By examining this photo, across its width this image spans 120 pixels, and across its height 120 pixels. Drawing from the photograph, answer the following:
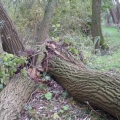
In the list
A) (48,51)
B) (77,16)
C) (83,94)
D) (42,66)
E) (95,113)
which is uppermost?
(77,16)

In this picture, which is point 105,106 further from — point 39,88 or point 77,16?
point 77,16

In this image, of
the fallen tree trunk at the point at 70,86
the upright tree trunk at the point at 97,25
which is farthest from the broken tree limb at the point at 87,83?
the upright tree trunk at the point at 97,25

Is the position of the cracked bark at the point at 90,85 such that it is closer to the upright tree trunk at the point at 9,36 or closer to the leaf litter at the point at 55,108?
the leaf litter at the point at 55,108

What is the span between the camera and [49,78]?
448 centimetres

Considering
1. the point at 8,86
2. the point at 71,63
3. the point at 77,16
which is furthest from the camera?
the point at 77,16

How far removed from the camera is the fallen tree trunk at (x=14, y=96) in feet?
11.1

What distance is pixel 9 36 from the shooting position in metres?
5.06

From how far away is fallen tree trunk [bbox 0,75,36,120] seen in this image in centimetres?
337

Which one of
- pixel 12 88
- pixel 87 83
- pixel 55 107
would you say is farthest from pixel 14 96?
pixel 87 83

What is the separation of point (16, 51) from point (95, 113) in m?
2.66

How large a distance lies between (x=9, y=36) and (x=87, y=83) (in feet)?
7.94

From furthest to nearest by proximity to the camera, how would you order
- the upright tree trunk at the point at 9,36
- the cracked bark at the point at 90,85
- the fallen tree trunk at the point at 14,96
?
1. the upright tree trunk at the point at 9,36
2. the fallen tree trunk at the point at 14,96
3. the cracked bark at the point at 90,85

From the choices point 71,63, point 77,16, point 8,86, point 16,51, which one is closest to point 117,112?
point 71,63

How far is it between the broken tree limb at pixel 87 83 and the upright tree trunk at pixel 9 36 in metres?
0.96
